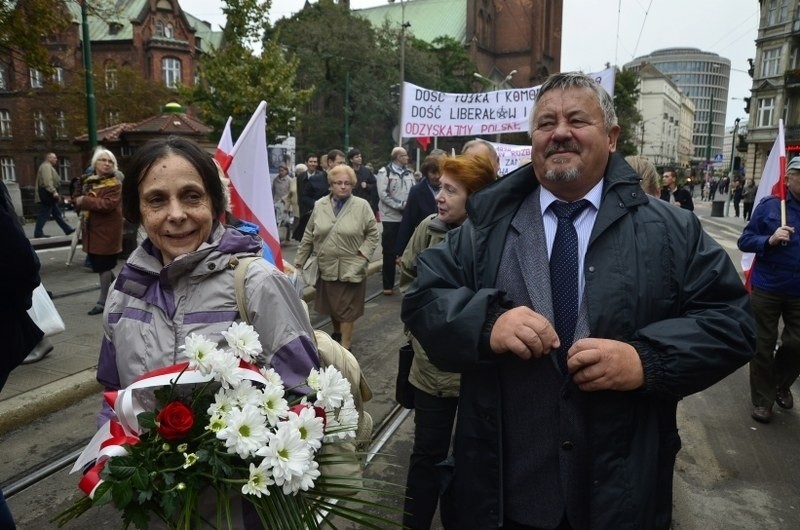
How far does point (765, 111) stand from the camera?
167ft

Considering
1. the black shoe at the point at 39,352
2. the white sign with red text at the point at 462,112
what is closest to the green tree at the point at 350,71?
the white sign with red text at the point at 462,112

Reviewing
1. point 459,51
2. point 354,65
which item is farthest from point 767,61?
point 354,65

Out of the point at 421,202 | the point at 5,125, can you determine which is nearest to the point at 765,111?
the point at 421,202

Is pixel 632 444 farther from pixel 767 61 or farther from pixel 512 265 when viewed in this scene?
pixel 767 61

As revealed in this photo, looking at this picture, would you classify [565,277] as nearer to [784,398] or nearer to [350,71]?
[784,398]

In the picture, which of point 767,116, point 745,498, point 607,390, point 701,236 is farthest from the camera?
point 767,116

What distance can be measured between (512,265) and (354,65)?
4003cm

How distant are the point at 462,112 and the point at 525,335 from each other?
9.06 metres

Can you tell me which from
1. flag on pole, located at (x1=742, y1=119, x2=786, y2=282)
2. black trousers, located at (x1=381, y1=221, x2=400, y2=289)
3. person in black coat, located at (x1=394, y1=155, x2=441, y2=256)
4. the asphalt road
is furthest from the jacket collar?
black trousers, located at (x1=381, y1=221, x2=400, y2=289)

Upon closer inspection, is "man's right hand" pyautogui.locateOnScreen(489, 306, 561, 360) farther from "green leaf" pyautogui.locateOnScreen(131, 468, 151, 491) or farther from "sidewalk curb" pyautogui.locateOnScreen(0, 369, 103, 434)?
"sidewalk curb" pyautogui.locateOnScreen(0, 369, 103, 434)

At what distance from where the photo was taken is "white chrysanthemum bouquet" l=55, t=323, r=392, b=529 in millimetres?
1438

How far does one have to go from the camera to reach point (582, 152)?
186 centimetres

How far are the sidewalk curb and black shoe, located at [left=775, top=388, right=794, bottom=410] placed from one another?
5898 millimetres

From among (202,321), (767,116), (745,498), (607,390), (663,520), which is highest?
(767,116)
